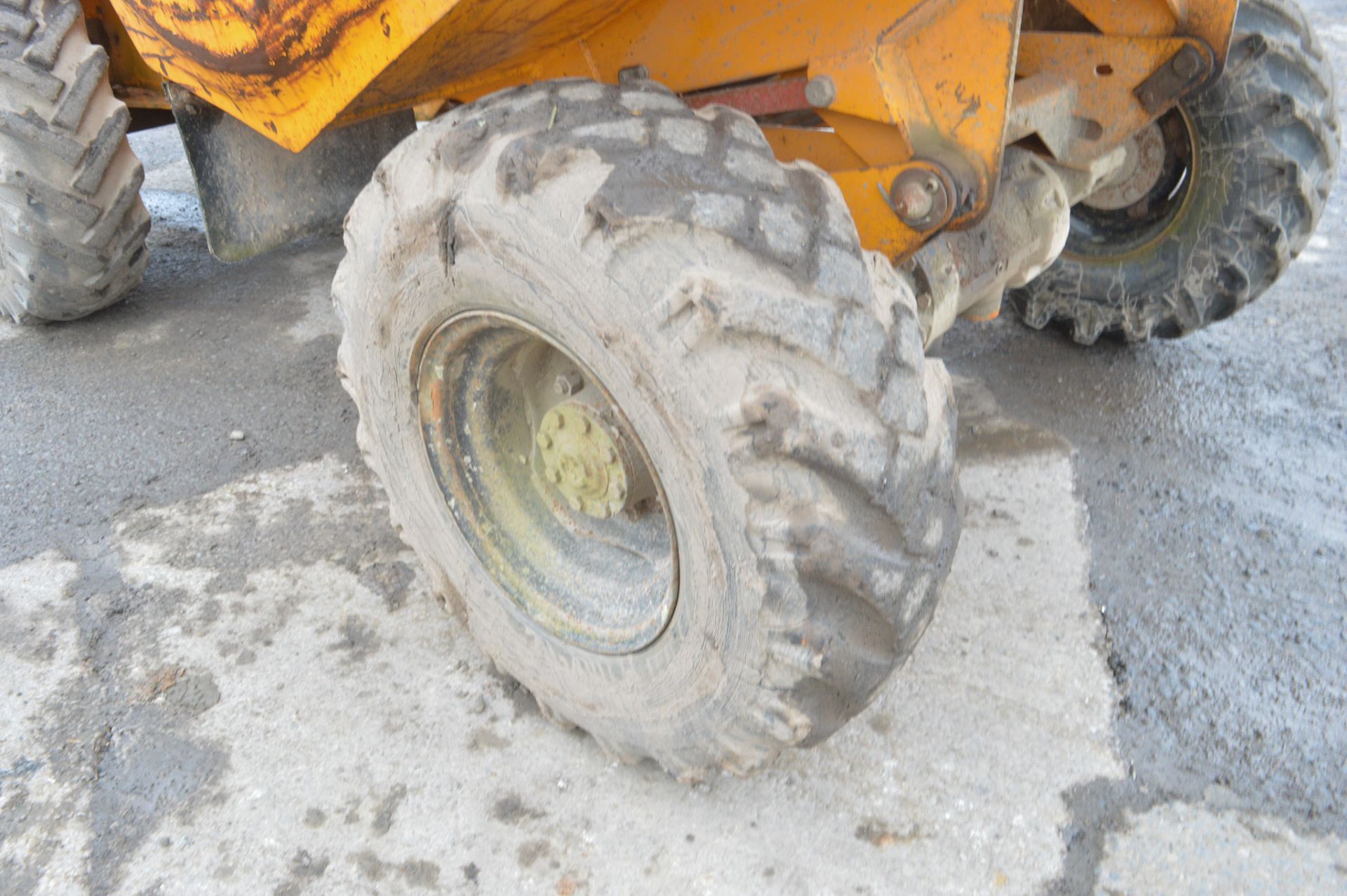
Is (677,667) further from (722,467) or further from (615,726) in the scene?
(722,467)

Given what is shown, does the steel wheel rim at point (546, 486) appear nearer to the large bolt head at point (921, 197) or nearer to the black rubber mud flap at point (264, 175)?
the large bolt head at point (921, 197)

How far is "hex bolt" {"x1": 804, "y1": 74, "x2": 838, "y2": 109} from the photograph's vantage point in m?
1.95

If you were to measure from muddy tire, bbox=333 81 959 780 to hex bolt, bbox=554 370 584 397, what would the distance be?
0.28 m

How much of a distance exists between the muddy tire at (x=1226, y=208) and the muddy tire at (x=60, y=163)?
10.2 feet

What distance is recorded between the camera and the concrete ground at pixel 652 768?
6.59ft

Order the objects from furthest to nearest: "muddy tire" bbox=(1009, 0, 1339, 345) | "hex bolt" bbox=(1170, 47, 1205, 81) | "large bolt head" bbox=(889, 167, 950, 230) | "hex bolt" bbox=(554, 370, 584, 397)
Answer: "muddy tire" bbox=(1009, 0, 1339, 345)
"hex bolt" bbox=(1170, 47, 1205, 81)
"hex bolt" bbox=(554, 370, 584, 397)
"large bolt head" bbox=(889, 167, 950, 230)

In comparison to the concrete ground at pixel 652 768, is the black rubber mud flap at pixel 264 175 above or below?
above

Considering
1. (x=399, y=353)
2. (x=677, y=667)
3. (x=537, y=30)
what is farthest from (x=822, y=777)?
(x=537, y=30)

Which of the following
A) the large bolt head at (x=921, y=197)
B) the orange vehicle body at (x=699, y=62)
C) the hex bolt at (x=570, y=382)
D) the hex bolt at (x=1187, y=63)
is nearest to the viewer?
the orange vehicle body at (x=699, y=62)

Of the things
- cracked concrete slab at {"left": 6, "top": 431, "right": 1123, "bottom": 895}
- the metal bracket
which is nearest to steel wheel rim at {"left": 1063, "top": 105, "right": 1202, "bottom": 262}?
the metal bracket

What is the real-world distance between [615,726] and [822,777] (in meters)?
0.45

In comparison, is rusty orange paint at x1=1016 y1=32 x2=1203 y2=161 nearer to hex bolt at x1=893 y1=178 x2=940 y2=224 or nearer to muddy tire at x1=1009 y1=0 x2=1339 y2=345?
muddy tire at x1=1009 y1=0 x2=1339 y2=345

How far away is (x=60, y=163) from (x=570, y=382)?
7.49ft

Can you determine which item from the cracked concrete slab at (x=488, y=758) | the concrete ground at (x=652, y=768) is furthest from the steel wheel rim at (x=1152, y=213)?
the cracked concrete slab at (x=488, y=758)
